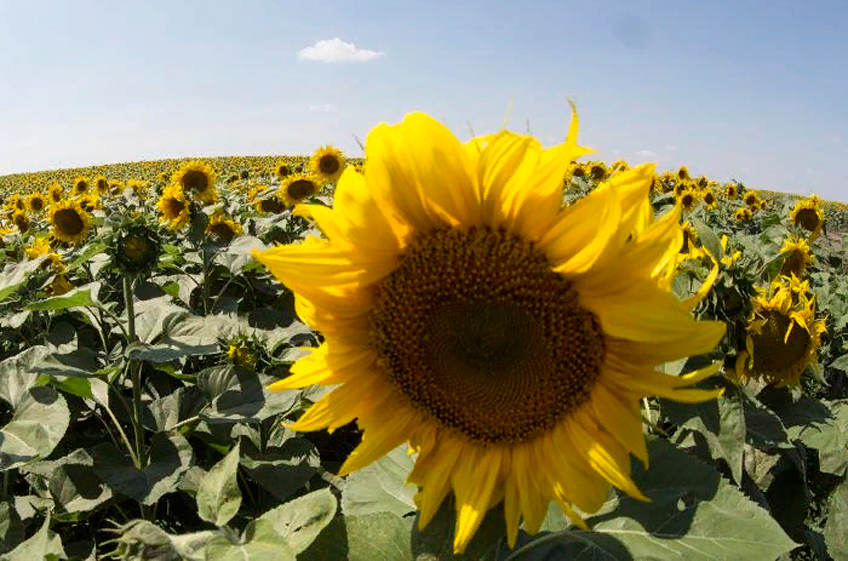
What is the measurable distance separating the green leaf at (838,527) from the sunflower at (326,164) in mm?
6426

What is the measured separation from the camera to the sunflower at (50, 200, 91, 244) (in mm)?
6500

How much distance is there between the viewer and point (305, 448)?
308 cm

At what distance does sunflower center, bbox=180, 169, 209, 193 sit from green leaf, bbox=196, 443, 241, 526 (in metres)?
5.86

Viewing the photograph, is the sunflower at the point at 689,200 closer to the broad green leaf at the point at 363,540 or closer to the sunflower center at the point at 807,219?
the sunflower center at the point at 807,219

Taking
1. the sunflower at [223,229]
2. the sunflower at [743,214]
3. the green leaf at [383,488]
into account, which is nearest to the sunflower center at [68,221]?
the sunflower at [223,229]

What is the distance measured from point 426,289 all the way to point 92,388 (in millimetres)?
2379

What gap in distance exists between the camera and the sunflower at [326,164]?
27.4ft

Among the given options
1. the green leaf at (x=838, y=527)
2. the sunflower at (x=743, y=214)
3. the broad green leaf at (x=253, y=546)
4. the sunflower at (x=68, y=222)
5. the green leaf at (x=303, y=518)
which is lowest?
the sunflower at (x=743, y=214)

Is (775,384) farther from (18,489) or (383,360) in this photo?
(18,489)

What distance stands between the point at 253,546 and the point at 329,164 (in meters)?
7.50

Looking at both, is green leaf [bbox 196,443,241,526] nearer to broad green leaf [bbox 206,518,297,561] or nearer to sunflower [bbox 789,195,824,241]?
broad green leaf [bbox 206,518,297,561]

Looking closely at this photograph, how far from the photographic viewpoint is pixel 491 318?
1.30 meters

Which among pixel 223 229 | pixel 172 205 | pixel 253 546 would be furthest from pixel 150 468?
pixel 172 205

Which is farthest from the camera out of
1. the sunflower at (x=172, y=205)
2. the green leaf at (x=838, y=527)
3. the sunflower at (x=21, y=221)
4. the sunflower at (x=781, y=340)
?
the sunflower at (x=21, y=221)
